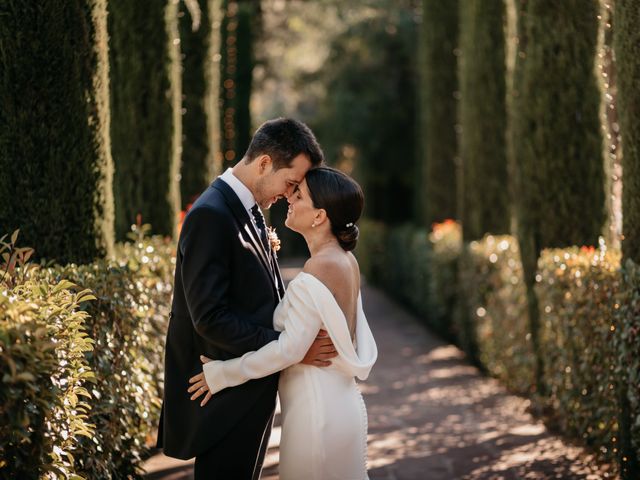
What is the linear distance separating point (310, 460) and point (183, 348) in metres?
0.77

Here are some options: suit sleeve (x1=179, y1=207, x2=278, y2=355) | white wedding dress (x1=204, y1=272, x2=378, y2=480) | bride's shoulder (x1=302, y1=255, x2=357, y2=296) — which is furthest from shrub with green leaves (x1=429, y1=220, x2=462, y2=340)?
suit sleeve (x1=179, y1=207, x2=278, y2=355)

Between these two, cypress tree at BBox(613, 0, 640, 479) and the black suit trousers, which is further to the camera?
cypress tree at BBox(613, 0, 640, 479)

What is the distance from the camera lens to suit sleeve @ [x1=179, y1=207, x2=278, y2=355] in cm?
373

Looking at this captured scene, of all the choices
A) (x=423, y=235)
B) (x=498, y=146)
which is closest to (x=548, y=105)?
(x=498, y=146)

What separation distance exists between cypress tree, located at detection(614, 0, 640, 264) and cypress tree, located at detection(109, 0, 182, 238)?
462 centimetres

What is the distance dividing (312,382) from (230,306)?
20.1 inches

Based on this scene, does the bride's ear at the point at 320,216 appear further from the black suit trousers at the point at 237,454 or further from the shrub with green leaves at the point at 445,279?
the shrub with green leaves at the point at 445,279

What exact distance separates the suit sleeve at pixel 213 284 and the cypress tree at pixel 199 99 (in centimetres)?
710

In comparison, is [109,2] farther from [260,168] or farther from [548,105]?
[260,168]

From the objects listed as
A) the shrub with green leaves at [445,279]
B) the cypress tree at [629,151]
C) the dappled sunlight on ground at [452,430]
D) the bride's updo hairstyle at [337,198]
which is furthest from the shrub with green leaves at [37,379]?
the shrub with green leaves at [445,279]

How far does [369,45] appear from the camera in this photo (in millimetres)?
21828

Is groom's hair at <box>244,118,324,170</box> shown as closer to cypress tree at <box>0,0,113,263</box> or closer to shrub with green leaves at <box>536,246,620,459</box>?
cypress tree at <box>0,0,113,263</box>

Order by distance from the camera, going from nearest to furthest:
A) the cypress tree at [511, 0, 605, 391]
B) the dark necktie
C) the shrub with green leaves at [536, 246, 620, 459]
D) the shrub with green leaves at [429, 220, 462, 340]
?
the dark necktie < the shrub with green leaves at [536, 246, 620, 459] < the cypress tree at [511, 0, 605, 391] < the shrub with green leaves at [429, 220, 462, 340]

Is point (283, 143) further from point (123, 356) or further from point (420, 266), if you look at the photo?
point (420, 266)
